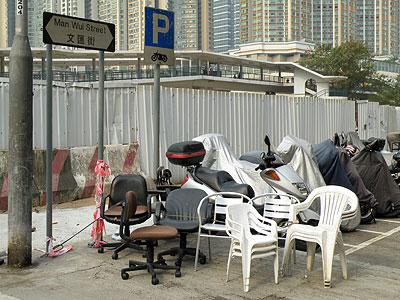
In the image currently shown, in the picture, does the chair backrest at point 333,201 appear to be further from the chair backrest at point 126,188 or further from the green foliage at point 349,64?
the green foliage at point 349,64

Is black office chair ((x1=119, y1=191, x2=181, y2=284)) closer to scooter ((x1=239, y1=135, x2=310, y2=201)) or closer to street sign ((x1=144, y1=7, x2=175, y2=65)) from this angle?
scooter ((x1=239, y1=135, x2=310, y2=201))

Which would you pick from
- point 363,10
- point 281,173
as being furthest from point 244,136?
point 363,10

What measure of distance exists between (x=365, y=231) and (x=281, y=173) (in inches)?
92.9

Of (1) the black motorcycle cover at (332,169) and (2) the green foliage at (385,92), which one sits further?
(2) the green foliage at (385,92)

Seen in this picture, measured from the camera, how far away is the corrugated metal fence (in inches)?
442

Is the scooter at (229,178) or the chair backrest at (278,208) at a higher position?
the scooter at (229,178)

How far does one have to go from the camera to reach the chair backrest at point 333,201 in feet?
20.6

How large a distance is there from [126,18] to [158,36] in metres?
111

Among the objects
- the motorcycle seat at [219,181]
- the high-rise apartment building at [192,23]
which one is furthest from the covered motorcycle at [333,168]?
the high-rise apartment building at [192,23]

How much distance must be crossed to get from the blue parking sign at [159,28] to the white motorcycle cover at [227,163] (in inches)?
94.5

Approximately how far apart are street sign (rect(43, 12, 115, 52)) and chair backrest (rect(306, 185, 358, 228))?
144 inches

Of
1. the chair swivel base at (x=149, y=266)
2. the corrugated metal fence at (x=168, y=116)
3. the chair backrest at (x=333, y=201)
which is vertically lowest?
the chair swivel base at (x=149, y=266)

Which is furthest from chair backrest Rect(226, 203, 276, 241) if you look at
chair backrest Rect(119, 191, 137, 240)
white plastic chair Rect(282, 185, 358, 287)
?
chair backrest Rect(119, 191, 137, 240)

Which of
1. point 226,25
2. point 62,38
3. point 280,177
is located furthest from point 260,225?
point 226,25
